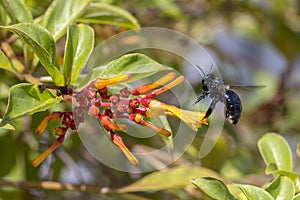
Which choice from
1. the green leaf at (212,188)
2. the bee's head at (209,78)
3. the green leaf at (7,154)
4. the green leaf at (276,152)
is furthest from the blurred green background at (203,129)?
the green leaf at (212,188)

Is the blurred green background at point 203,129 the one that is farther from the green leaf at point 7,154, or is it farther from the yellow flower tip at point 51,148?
the yellow flower tip at point 51,148

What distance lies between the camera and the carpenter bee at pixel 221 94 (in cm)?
101

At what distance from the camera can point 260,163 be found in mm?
1825

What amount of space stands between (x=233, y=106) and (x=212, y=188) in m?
0.19

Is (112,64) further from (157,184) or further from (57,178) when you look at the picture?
(57,178)

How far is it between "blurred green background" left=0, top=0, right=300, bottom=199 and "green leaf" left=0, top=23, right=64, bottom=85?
378mm

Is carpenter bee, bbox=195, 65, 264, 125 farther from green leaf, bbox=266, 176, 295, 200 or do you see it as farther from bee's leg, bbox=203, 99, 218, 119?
green leaf, bbox=266, 176, 295, 200

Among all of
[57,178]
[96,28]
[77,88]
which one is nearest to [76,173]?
[57,178]

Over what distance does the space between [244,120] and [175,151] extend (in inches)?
36.3

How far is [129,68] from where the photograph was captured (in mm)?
938

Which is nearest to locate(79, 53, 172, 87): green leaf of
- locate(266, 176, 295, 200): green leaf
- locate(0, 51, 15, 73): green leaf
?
locate(0, 51, 15, 73): green leaf

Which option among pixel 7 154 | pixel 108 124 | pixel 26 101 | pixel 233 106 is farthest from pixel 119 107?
pixel 7 154

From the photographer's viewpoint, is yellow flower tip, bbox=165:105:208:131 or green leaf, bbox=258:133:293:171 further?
green leaf, bbox=258:133:293:171

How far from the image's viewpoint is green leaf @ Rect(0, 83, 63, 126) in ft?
2.73
